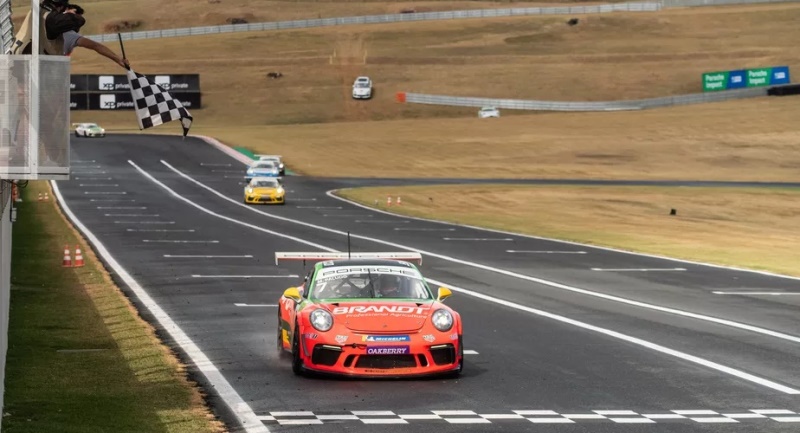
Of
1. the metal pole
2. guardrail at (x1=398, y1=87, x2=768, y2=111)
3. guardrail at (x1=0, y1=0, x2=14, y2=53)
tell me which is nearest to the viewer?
the metal pole

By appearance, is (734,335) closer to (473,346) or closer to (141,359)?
(473,346)

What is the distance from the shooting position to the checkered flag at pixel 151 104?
512 inches

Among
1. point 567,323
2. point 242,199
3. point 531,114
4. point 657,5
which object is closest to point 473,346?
point 567,323

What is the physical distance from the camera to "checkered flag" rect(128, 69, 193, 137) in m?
13.0

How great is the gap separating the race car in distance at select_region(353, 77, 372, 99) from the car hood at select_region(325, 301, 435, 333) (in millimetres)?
94359

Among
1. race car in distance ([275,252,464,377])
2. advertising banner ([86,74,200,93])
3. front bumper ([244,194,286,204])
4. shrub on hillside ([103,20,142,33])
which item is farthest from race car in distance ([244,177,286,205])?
shrub on hillside ([103,20,142,33])

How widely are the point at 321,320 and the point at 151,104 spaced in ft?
9.54

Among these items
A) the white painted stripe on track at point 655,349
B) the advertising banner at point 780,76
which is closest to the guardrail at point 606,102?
the advertising banner at point 780,76

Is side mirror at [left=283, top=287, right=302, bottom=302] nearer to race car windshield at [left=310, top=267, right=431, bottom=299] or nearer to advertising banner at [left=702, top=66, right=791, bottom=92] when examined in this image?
race car windshield at [left=310, top=267, right=431, bottom=299]

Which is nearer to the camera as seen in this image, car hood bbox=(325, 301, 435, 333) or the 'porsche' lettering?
car hood bbox=(325, 301, 435, 333)

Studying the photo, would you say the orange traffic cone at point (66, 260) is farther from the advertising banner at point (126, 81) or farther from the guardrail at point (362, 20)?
the guardrail at point (362, 20)

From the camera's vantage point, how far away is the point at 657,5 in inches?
5354

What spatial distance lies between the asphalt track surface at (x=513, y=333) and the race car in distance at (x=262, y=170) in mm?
20496

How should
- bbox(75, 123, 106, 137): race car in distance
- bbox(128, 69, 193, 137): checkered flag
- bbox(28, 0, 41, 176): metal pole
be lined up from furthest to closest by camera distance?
bbox(75, 123, 106, 137): race car in distance < bbox(128, 69, 193, 137): checkered flag < bbox(28, 0, 41, 176): metal pole
